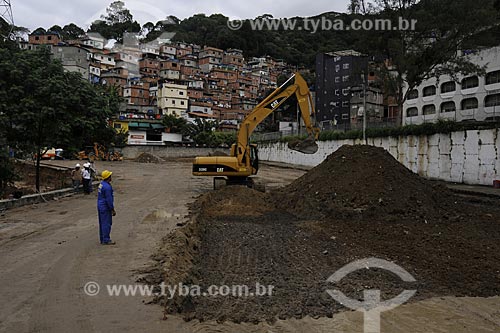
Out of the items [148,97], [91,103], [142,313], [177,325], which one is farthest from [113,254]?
[148,97]

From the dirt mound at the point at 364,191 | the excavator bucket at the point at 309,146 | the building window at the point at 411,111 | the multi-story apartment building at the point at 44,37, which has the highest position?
the multi-story apartment building at the point at 44,37

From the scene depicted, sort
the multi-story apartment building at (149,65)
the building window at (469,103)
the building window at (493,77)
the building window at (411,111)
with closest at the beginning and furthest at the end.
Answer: the building window at (493,77), the building window at (469,103), the building window at (411,111), the multi-story apartment building at (149,65)

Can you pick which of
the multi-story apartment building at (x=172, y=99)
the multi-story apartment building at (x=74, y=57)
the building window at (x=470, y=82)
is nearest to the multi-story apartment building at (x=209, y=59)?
the multi-story apartment building at (x=172, y=99)

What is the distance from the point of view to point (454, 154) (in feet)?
79.0

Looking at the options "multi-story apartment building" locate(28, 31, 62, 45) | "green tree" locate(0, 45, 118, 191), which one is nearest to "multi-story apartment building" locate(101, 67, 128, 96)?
"multi-story apartment building" locate(28, 31, 62, 45)

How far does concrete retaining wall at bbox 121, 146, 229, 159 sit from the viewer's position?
52531 millimetres

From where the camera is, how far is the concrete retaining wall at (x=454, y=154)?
21828 millimetres

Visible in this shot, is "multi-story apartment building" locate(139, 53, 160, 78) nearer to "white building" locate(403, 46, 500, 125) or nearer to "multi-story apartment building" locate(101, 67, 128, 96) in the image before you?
"multi-story apartment building" locate(101, 67, 128, 96)

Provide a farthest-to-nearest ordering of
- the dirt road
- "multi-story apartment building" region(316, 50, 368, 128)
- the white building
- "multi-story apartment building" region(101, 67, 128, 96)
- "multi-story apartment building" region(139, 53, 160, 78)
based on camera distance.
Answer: "multi-story apartment building" region(139, 53, 160, 78), "multi-story apartment building" region(101, 67, 128, 96), "multi-story apartment building" region(316, 50, 368, 128), the white building, the dirt road

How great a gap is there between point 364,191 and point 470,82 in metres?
40.5

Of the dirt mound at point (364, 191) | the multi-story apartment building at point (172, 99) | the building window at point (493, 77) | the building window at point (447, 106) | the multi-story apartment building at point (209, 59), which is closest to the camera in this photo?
the dirt mound at point (364, 191)

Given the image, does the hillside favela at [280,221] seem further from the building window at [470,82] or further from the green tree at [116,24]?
the green tree at [116,24]

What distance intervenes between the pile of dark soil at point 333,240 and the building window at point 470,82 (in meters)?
33.5

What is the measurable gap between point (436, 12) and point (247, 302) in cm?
2596
